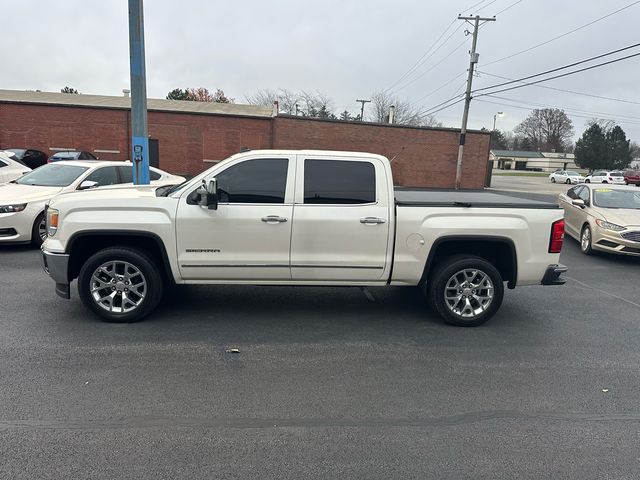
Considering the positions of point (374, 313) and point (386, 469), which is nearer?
point (386, 469)

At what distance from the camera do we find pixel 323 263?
511 cm

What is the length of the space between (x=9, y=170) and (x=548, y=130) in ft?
413

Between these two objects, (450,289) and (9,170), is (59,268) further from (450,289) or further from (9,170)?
(9,170)

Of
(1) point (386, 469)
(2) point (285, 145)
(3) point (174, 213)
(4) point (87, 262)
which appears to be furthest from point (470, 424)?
(2) point (285, 145)

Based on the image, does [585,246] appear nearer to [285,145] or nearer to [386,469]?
[386,469]

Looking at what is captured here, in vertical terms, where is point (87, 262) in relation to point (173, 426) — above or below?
above

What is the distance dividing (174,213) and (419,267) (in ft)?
8.95

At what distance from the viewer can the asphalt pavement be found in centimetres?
289

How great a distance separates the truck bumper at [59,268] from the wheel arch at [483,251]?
3.88 meters

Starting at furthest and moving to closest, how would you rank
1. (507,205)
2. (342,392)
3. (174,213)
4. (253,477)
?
(507,205) → (174,213) → (342,392) → (253,477)

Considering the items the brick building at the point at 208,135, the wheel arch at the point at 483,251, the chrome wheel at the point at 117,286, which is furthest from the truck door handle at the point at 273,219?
the brick building at the point at 208,135

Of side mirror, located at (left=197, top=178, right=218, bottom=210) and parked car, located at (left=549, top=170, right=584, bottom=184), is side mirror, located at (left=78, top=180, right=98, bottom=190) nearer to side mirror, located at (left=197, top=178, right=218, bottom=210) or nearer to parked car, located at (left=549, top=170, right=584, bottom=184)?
side mirror, located at (left=197, top=178, right=218, bottom=210)

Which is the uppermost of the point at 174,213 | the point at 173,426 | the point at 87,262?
the point at 174,213

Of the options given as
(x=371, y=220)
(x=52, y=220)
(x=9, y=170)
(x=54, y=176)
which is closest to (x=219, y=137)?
(x=9, y=170)
